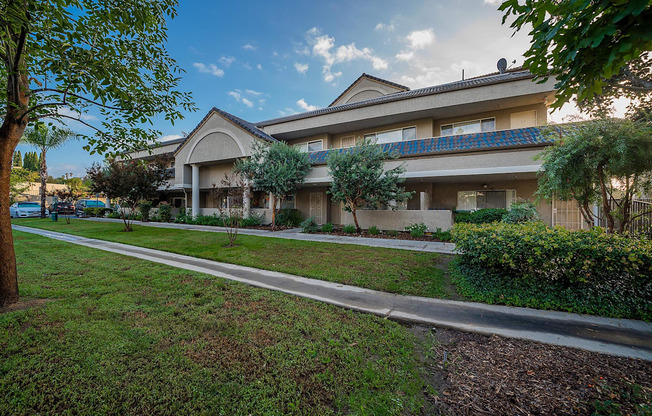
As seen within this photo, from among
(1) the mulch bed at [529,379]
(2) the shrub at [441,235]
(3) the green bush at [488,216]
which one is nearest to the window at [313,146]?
(2) the shrub at [441,235]

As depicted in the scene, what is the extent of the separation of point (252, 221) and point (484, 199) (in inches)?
589

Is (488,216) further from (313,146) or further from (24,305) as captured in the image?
(24,305)

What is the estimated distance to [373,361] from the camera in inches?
111

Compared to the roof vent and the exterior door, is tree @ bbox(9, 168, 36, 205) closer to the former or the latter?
the exterior door

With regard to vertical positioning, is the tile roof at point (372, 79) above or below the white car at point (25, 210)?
above

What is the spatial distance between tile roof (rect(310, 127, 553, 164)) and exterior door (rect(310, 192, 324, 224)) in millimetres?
6265

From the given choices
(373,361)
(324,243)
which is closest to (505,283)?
(373,361)

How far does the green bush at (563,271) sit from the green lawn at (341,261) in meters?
0.90

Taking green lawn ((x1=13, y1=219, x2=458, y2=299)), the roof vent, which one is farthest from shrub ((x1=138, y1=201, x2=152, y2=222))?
the roof vent

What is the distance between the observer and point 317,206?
18.9 m

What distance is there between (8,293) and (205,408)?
4798mm

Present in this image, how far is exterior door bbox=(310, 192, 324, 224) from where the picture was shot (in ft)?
61.2

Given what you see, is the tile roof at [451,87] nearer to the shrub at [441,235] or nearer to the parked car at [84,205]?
the shrub at [441,235]

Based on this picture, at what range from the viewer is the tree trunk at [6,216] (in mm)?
3946
